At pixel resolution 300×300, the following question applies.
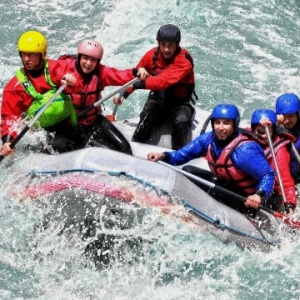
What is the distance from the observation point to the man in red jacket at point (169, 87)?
7926 millimetres

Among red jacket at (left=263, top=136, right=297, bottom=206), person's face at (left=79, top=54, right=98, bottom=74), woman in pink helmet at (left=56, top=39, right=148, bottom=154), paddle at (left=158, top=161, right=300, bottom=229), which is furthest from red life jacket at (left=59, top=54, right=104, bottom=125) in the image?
red jacket at (left=263, top=136, right=297, bottom=206)

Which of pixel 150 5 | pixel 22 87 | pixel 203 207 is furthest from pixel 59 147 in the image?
pixel 150 5

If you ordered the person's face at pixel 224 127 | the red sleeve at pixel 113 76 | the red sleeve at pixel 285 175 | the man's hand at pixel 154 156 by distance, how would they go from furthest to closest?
1. the red sleeve at pixel 113 76
2. the man's hand at pixel 154 156
3. the red sleeve at pixel 285 175
4. the person's face at pixel 224 127

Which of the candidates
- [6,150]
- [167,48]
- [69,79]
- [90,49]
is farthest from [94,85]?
[6,150]

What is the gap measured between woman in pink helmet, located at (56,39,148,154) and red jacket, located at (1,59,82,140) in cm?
24

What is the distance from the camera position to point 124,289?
691 cm

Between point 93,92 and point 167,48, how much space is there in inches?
39.1

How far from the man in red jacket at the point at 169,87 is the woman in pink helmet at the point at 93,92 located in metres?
0.25

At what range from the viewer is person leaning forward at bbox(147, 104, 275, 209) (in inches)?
262

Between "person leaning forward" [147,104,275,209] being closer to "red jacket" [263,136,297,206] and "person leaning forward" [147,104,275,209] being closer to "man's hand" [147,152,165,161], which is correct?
"red jacket" [263,136,297,206]

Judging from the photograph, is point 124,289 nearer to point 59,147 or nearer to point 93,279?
point 93,279

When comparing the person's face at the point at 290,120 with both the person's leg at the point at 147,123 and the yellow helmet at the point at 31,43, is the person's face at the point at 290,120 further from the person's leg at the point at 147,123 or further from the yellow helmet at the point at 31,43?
the yellow helmet at the point at 31,43

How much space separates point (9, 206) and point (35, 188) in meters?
0.64

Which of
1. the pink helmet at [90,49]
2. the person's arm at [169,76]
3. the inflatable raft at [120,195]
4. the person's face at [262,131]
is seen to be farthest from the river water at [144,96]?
the person's arm at [169,76]
